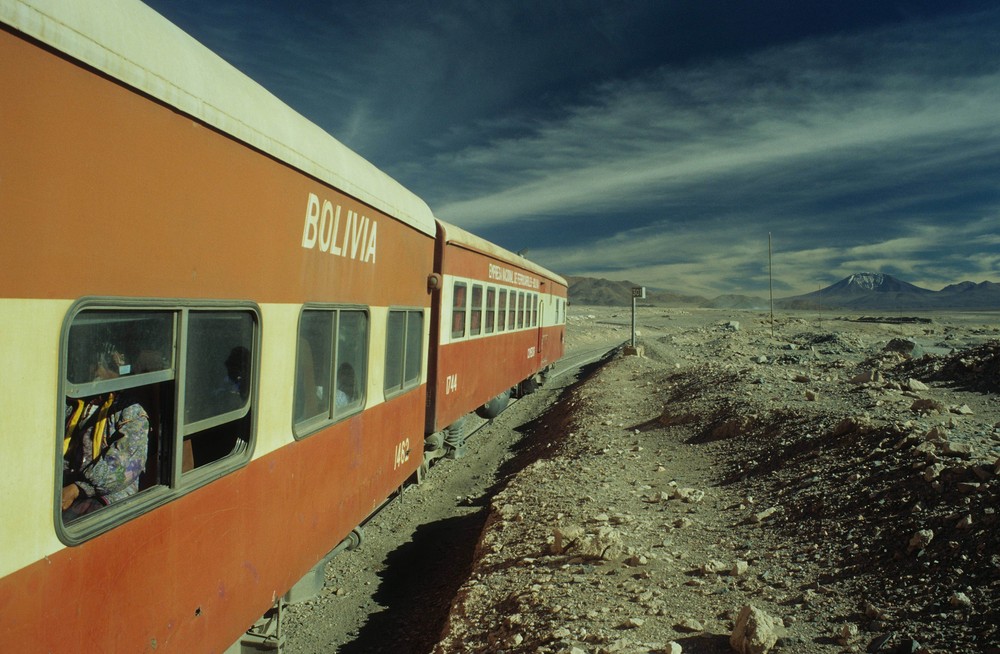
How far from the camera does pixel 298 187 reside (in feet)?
11.9

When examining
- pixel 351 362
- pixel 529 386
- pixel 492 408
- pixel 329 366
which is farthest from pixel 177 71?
pixel 529 386

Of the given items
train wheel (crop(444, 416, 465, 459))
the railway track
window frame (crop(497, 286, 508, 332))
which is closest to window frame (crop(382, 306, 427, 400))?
the railway track

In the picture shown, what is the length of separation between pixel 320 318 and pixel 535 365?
40.4 ft

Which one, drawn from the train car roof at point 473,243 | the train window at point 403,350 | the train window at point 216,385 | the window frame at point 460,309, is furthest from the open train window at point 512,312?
the train window at point 216,385

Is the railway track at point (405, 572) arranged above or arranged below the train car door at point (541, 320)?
below

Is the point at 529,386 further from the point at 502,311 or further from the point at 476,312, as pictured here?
the point at 476,312

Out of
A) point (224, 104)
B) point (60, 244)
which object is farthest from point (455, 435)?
point (60, 244)

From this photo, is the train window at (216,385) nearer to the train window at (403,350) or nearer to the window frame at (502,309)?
the train window at (403,350)

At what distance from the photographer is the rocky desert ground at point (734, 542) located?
4.09 meters

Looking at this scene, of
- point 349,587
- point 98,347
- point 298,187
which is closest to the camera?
point 98,347

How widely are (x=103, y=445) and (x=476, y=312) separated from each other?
718cm

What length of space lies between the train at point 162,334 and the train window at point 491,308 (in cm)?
545

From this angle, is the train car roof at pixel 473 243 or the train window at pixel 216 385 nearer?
the train window at pixel 216 385

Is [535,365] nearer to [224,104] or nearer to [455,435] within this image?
[455,435]
